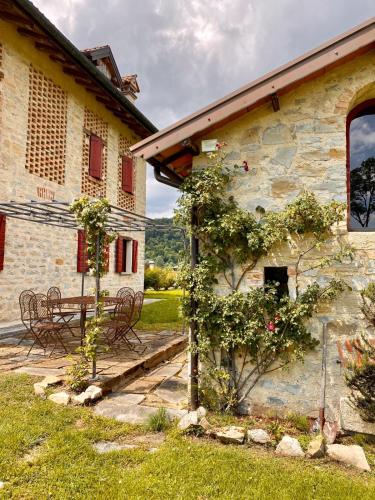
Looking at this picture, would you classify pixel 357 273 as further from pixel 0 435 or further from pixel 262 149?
pixel 0 435

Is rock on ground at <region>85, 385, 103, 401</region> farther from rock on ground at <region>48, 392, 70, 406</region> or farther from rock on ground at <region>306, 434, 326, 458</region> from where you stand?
rock on ground at <region>306, 434, 326, 458</region>

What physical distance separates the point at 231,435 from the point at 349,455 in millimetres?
1033

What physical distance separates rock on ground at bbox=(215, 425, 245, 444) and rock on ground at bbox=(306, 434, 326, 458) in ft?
1.97

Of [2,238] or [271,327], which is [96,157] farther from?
[271,327]

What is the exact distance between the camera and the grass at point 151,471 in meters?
2.39

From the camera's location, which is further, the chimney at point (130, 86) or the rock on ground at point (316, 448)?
the chimney at point (130, 86)

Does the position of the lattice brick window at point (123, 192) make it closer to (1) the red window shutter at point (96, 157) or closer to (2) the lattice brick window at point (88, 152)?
(2) the lattice brick window at point (88, 152)

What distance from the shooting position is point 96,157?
1120 cm

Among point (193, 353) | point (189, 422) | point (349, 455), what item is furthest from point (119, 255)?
point (349, 455)

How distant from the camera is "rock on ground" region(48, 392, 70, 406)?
3889 mm

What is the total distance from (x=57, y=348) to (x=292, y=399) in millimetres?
4553

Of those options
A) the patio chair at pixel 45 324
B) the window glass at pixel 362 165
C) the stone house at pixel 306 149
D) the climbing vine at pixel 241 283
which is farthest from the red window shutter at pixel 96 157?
the window glass at pixel 362 165

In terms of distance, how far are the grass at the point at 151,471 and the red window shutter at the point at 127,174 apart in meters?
10.7

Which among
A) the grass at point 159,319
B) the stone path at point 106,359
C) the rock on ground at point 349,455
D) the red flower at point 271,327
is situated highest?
the red flower at point 271,327
